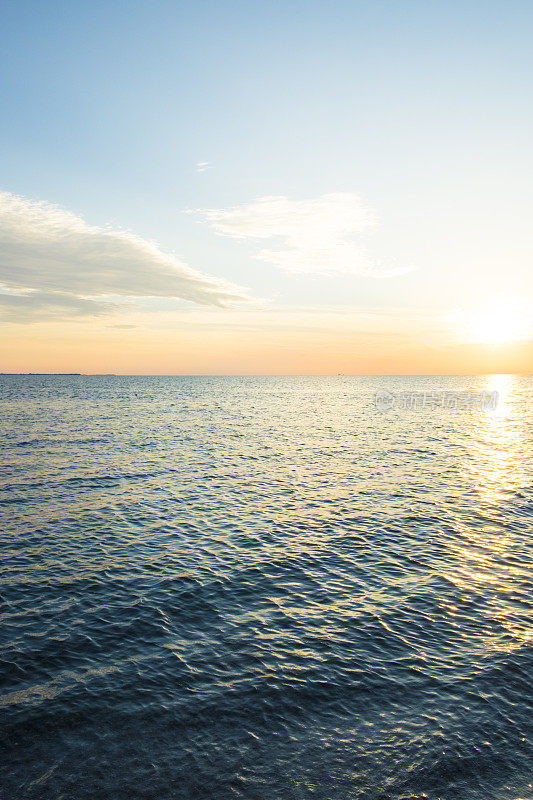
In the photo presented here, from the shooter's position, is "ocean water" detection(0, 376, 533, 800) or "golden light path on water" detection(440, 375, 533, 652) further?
"golden light path on water" detection(440, 375, 533, 652)

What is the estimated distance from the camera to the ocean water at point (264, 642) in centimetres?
1108

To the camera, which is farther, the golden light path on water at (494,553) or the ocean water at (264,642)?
the golden light path on water at (494,553)

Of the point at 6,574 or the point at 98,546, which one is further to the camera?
the point at 98,546

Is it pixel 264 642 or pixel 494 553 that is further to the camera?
pixel 494 553

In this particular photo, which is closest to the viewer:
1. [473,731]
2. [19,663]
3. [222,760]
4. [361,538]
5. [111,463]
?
[222,760]

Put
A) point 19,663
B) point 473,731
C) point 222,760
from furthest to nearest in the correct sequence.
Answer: point 19,663 < point 473,731 < point 222,760

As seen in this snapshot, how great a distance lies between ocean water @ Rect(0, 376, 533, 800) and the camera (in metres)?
11.1

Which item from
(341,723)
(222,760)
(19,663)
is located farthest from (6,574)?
(341,723)

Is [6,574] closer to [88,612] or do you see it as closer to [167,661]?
[88,612]

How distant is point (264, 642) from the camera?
16.5 meters

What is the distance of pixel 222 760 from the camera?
37.1 ft

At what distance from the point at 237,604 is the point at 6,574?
1152 cm

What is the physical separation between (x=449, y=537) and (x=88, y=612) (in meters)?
20.4

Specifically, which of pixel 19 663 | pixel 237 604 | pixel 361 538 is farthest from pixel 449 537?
pixel 19 663
